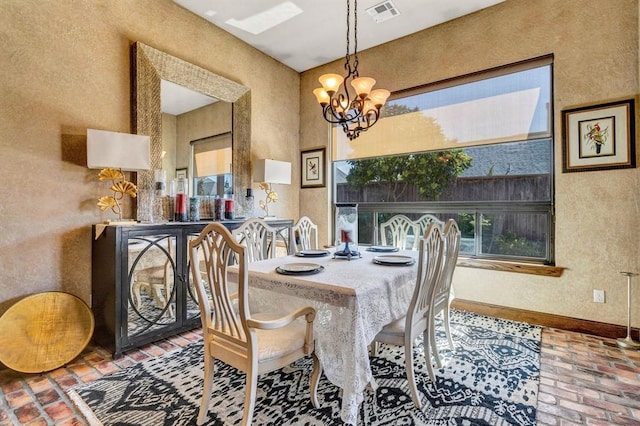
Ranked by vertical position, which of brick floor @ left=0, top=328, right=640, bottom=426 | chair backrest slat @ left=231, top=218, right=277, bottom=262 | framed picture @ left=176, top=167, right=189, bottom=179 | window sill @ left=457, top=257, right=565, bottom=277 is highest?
framed picture @ left=176, top=167, right=189, bottom=179

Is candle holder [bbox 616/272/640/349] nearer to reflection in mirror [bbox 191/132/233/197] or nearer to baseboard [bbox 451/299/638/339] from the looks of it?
baseboard [bbox 451/299/638/339]

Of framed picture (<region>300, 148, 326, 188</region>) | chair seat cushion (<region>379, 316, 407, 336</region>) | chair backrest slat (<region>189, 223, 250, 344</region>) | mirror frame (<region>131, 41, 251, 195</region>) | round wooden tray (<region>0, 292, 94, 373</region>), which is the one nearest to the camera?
chair backrest slat (<region>189, 223, 250, 344</region>)

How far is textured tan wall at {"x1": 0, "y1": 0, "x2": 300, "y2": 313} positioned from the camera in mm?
2289

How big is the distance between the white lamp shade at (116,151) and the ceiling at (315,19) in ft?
5.40

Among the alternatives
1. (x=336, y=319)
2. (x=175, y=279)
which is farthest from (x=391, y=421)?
(x=175, y=279)

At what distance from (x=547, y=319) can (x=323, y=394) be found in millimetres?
2431

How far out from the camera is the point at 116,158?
8.23 ft

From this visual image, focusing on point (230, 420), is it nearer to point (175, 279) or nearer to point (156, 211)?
point (175, 279)

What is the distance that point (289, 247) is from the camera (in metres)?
3.87

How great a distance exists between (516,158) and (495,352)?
1.96 m

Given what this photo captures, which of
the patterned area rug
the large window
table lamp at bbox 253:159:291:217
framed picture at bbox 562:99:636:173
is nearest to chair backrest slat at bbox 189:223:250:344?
the patterned area rug

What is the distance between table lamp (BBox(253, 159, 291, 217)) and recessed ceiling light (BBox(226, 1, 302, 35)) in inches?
58.0

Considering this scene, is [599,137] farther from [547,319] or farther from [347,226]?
[347,226]

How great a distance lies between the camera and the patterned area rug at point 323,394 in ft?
5.76
